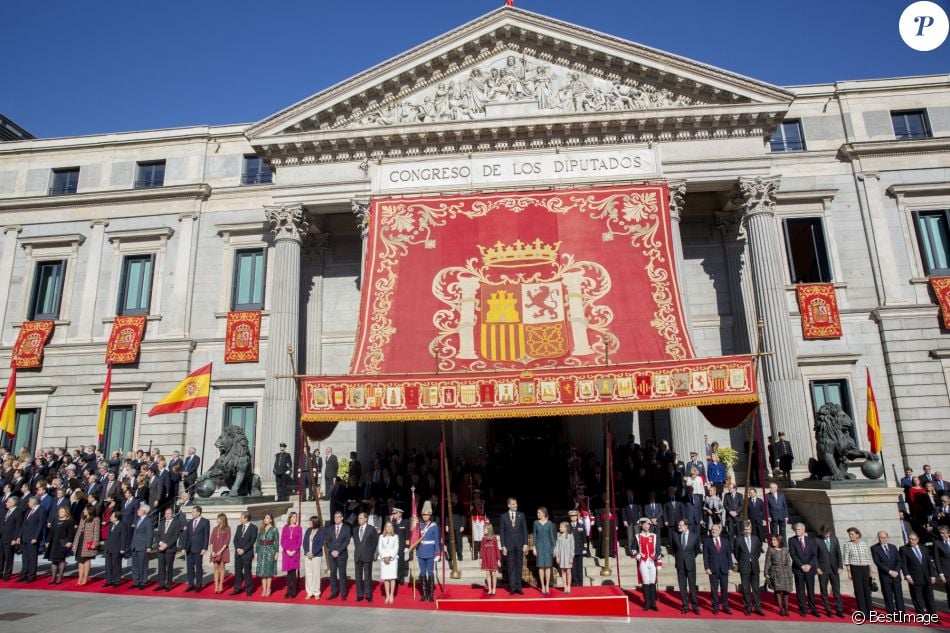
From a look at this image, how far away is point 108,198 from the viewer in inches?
1064

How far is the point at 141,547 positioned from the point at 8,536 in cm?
352

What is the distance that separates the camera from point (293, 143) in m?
23.0

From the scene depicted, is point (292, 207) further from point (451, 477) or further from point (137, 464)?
point (451, 477)

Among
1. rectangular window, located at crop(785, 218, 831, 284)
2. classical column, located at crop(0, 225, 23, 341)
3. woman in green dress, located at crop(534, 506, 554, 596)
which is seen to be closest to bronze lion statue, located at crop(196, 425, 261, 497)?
woman in green dress, located at crop(534, 506, 554, 596)

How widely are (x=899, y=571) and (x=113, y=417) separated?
26.0 meters

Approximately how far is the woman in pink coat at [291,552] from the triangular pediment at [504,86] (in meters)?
14.7

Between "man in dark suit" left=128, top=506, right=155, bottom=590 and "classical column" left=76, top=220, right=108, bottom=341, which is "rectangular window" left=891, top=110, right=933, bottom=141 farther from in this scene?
"classical column" left=76, top=220, right=108, bottom=341

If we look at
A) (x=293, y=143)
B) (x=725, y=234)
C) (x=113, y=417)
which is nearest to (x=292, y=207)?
(x=293, y=143)

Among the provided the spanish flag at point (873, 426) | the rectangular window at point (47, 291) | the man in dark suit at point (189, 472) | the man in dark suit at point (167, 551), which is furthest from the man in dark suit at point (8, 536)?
the spanish flag at point (873, 426)

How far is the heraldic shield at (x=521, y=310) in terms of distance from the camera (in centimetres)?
1678

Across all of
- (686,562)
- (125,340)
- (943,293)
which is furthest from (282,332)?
(943,293)

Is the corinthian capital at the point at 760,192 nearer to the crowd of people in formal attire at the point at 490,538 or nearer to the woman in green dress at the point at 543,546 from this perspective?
the crowd of people in formal attire at the point at 490,538

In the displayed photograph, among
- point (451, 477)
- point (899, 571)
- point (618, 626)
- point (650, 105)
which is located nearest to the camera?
point (618, 626)

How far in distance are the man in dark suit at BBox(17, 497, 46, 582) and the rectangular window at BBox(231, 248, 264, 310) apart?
12.2m
